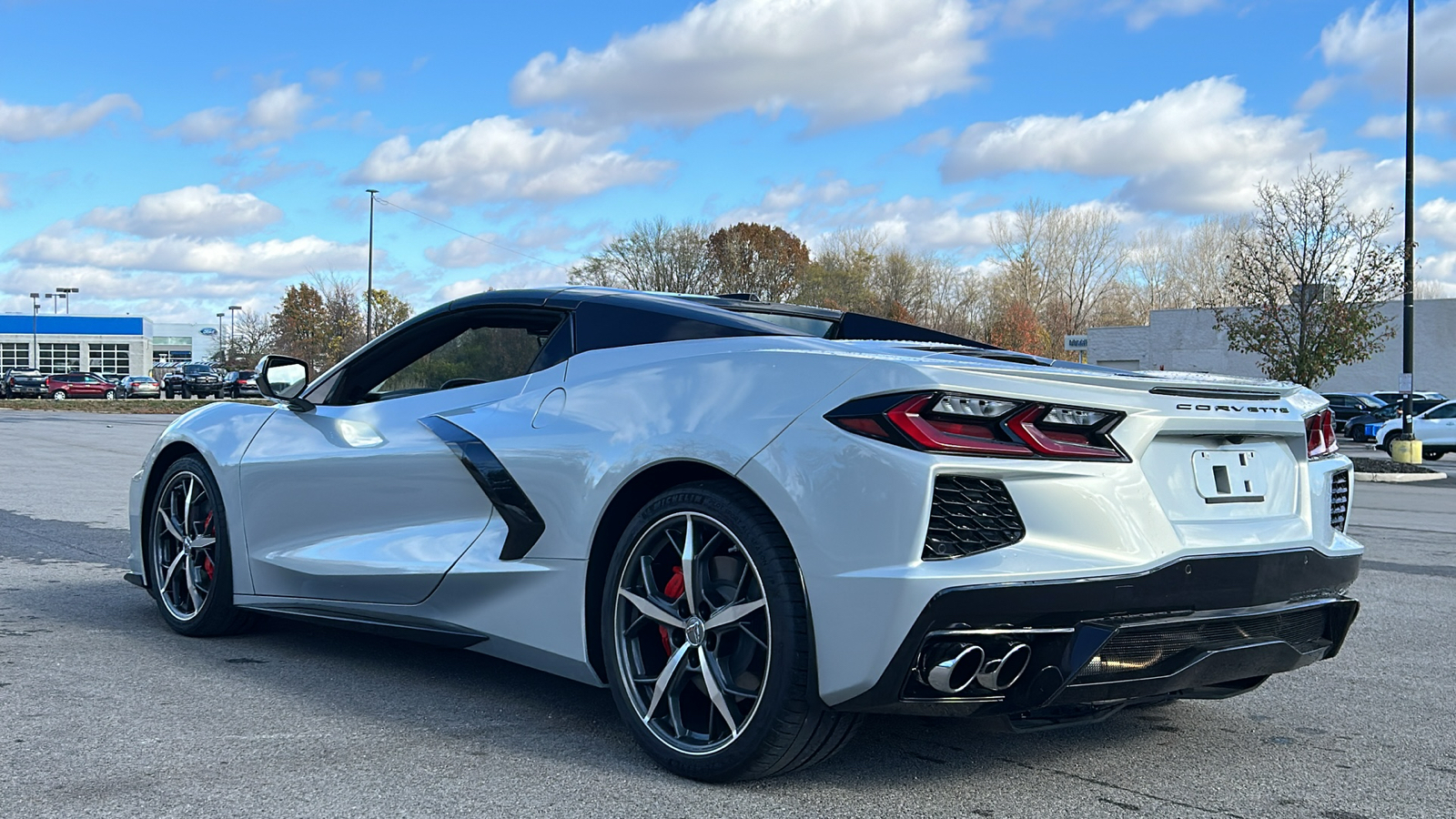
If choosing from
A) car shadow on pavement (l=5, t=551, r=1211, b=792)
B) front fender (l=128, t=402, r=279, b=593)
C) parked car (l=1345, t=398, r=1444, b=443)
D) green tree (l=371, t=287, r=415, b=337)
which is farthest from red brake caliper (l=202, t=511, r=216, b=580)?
green tree (l=371, t=287, r=415, b=337)

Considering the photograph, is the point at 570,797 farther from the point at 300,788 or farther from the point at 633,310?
the point at 633,310

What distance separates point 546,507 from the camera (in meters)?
3.77

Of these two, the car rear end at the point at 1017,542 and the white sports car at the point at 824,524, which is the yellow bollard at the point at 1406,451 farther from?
the car rear end at the point at 1017,542

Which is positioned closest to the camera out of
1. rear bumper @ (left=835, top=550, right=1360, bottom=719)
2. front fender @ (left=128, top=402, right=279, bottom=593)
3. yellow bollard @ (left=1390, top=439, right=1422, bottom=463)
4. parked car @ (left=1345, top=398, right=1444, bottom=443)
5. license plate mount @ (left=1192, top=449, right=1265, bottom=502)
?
rear bumper @ (left=835, top=550, right=1360, bottom=719)

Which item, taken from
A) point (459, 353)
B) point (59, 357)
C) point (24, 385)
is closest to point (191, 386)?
point (24, 385)

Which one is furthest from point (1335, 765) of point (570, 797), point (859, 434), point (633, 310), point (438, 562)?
point (438, 562)

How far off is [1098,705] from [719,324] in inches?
58.7

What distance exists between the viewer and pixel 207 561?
16.9 ft

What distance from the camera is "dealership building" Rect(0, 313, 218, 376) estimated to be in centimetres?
11112

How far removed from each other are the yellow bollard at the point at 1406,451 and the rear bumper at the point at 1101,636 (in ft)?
70.4

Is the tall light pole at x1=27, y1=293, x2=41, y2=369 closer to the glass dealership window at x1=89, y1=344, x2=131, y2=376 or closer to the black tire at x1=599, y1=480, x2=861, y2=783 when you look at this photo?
the glass dealership window at x1=89, y1=344, x2=131, y2=376

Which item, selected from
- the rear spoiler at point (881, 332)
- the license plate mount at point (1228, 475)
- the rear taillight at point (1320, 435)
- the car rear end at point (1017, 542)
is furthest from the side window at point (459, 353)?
the rear taillight at point (1320, 435)

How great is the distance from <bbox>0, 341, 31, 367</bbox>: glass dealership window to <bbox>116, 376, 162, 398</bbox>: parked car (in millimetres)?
54011

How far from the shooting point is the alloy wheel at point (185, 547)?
16.9ft
